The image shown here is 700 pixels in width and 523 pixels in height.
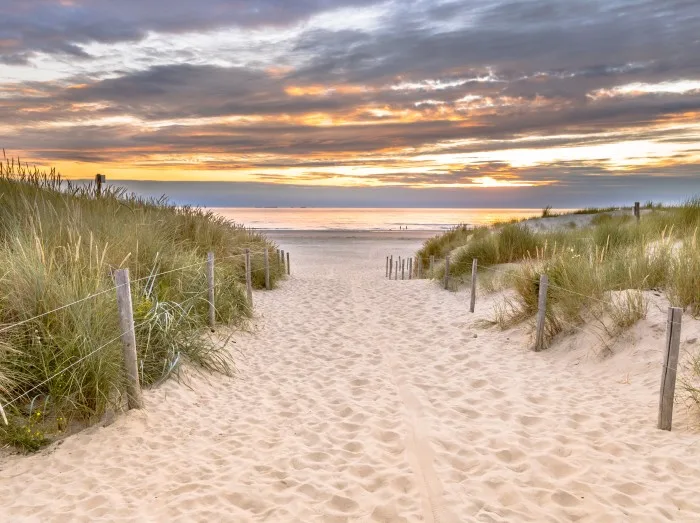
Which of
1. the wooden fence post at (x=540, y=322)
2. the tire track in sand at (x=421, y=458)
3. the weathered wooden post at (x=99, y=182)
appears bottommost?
the tire track in sand at (x=421, y=458)

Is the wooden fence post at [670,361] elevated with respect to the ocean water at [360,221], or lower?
elevated

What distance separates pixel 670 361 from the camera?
4.89 m

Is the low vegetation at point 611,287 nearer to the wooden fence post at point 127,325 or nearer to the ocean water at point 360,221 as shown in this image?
the wooden fence post at point 127,325

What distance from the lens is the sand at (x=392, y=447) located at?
3.85 metres

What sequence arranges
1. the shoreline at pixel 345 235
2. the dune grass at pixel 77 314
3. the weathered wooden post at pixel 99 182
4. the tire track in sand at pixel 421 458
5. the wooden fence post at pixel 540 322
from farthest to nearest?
the shoreline at pixel 345 235 → the weathered wooden post at pixel 99 182 → the wooden fence post at pixel 540 322 → the dune grass at pixel 77 314 → the tire track in sand at pixel 421 458

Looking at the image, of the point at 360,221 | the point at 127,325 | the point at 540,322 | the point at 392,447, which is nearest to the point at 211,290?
the point at 127,325

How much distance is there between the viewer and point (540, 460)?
15.0ft

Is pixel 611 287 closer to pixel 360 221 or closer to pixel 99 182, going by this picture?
pixel 99 182

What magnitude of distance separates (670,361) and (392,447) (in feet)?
8.99

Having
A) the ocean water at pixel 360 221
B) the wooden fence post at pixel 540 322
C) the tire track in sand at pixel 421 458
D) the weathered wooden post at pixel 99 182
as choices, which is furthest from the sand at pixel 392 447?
the ocean water at pixel 360 221

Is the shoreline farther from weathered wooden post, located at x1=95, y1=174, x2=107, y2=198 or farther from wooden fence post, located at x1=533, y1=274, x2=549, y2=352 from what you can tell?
wooden fence post, located at x1=533, y1=274, x2=549, y2=352

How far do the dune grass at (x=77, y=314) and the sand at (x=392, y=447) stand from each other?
331 mm

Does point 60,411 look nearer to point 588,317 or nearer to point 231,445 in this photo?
point 231,445

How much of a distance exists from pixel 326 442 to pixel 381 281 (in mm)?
13751
